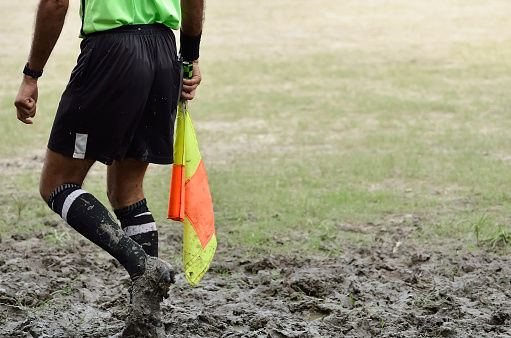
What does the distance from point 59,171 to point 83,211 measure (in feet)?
0.69

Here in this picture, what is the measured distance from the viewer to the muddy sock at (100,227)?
310cm

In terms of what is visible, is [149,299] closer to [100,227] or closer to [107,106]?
[100,227]

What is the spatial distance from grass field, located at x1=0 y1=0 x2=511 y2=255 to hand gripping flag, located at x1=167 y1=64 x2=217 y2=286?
124 cm

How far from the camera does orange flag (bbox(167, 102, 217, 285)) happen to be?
Answer: 11.5ft

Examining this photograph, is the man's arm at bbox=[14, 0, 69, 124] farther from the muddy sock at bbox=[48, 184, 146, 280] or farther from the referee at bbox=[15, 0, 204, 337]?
the muddy sock at bbox=[48, 184, 146, 280]

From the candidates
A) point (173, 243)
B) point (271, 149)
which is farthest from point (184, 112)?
point (271, 149)

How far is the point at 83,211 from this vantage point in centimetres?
312

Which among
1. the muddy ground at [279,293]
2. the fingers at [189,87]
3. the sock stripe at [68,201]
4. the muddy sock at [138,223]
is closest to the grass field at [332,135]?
the muddy ground at [279,293]

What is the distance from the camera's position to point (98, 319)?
3.60 metres

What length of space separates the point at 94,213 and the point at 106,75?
58 cm

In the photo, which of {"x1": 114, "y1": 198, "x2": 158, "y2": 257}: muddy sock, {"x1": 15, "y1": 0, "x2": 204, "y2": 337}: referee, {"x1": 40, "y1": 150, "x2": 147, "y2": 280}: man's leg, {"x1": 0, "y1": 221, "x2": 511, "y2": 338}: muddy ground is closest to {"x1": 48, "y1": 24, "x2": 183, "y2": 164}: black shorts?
{"x1": 15, "y1": 0, "x2": 204, "y2": 337}: referee

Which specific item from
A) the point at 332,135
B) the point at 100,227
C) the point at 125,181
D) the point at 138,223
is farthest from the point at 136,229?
the point at 332,135

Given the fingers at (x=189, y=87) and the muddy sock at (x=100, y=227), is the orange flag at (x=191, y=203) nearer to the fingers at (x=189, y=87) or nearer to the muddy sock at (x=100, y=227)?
the fingers at (x=189, y=87)

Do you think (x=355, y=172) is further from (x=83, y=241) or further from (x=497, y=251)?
(x=83, y=241)
